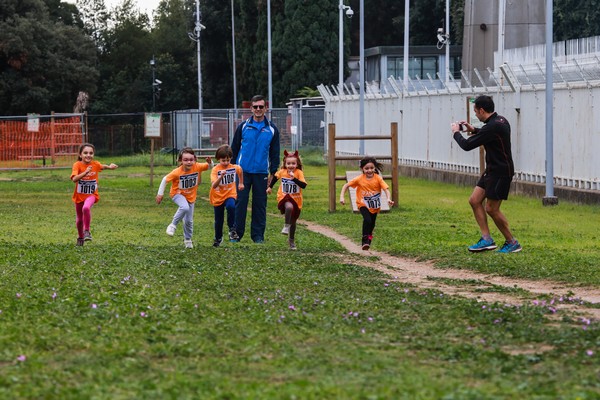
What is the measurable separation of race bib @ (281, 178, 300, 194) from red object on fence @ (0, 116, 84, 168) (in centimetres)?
3972

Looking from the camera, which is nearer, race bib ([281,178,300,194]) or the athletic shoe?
the athletic shoe

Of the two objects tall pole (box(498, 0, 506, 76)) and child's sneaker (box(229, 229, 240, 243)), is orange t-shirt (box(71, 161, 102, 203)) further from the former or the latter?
tall pole (box(498, 0, 506, 76))

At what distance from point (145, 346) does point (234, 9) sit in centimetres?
8963

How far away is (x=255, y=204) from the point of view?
19266 millimetres

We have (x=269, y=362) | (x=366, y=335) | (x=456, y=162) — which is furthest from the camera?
(x=456, y=162)

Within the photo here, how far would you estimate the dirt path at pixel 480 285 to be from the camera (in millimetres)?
11859

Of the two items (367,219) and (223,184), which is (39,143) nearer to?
(223,184)

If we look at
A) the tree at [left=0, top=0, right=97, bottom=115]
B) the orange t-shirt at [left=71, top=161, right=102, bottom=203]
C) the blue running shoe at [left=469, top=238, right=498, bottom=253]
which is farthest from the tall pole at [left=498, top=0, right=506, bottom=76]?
the tree at [left=0, top=0, right=97, bottom=115]

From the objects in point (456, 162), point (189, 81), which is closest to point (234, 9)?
point (189, 81)

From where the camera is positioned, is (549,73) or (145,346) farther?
(549,73)

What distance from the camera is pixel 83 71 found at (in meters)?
78.8

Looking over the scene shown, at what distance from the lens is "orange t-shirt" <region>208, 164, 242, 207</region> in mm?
18594

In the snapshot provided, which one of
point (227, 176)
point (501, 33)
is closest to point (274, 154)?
point (227, 176)

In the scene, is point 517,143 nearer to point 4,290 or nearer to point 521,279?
point 521,279
